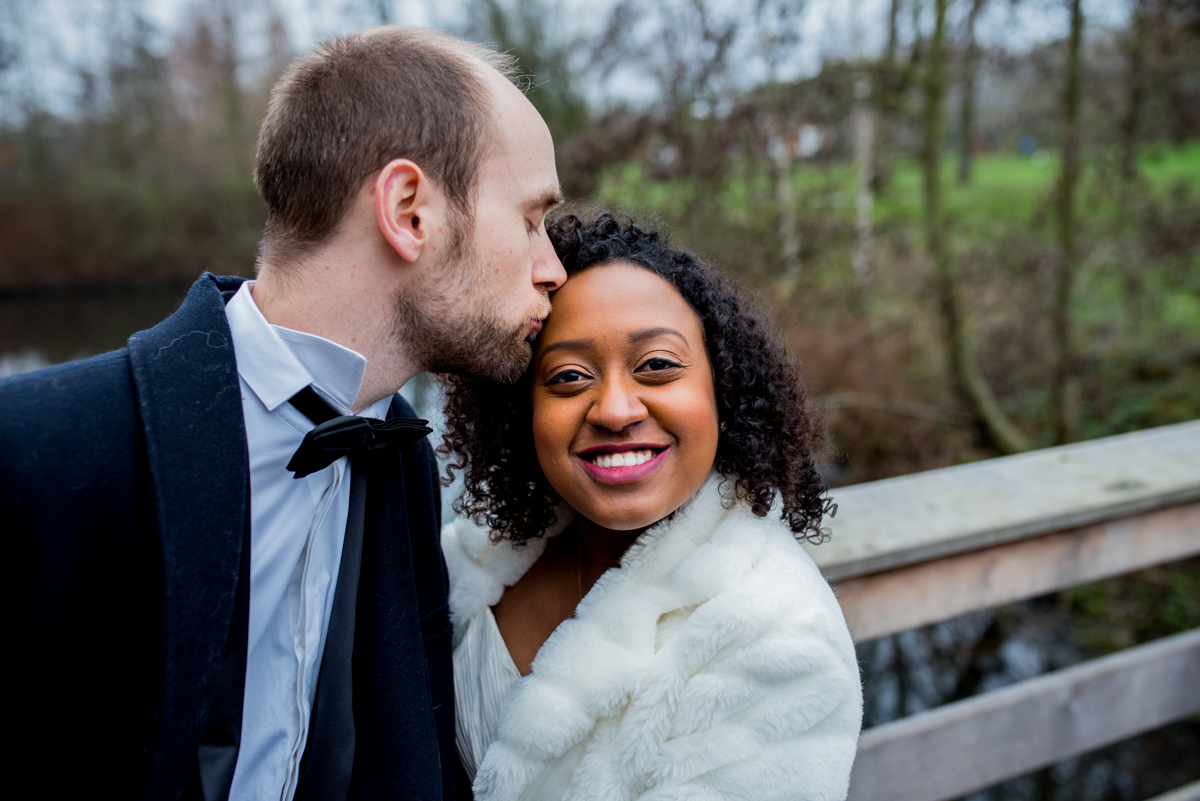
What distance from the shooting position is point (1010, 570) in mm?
1777

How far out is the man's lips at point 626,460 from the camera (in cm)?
135

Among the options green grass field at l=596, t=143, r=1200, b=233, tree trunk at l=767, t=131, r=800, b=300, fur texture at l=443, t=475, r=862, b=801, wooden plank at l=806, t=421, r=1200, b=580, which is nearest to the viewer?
fur texture at l=443, t=475, r=862, b=801

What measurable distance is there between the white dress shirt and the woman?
0.34m

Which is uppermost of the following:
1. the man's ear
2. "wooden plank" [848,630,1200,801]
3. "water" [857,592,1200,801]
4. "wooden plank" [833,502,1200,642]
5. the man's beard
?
the man's ear

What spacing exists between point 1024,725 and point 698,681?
Answer: 3.53ft

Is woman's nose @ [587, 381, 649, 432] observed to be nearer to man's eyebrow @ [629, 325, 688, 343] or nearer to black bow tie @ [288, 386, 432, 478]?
man's eyebrow @ [629, 325, 688, 343]

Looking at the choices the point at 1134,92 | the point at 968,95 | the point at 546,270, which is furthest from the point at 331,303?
the point at 968,95

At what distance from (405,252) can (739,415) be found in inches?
26.0

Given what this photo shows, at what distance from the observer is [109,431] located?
1.10m

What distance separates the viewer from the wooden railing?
5.49ft

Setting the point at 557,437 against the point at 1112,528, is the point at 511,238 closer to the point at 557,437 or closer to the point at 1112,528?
the point at 557,437

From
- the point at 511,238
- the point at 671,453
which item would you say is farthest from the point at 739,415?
the point at 511,238

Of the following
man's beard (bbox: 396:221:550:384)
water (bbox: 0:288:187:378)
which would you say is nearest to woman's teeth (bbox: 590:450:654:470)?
man's beard (bbox: 396:221:550:384)

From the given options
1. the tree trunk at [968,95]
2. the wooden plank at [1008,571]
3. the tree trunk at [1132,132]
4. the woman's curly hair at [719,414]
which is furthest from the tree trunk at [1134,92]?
the woman's curly hair at [719,414]
